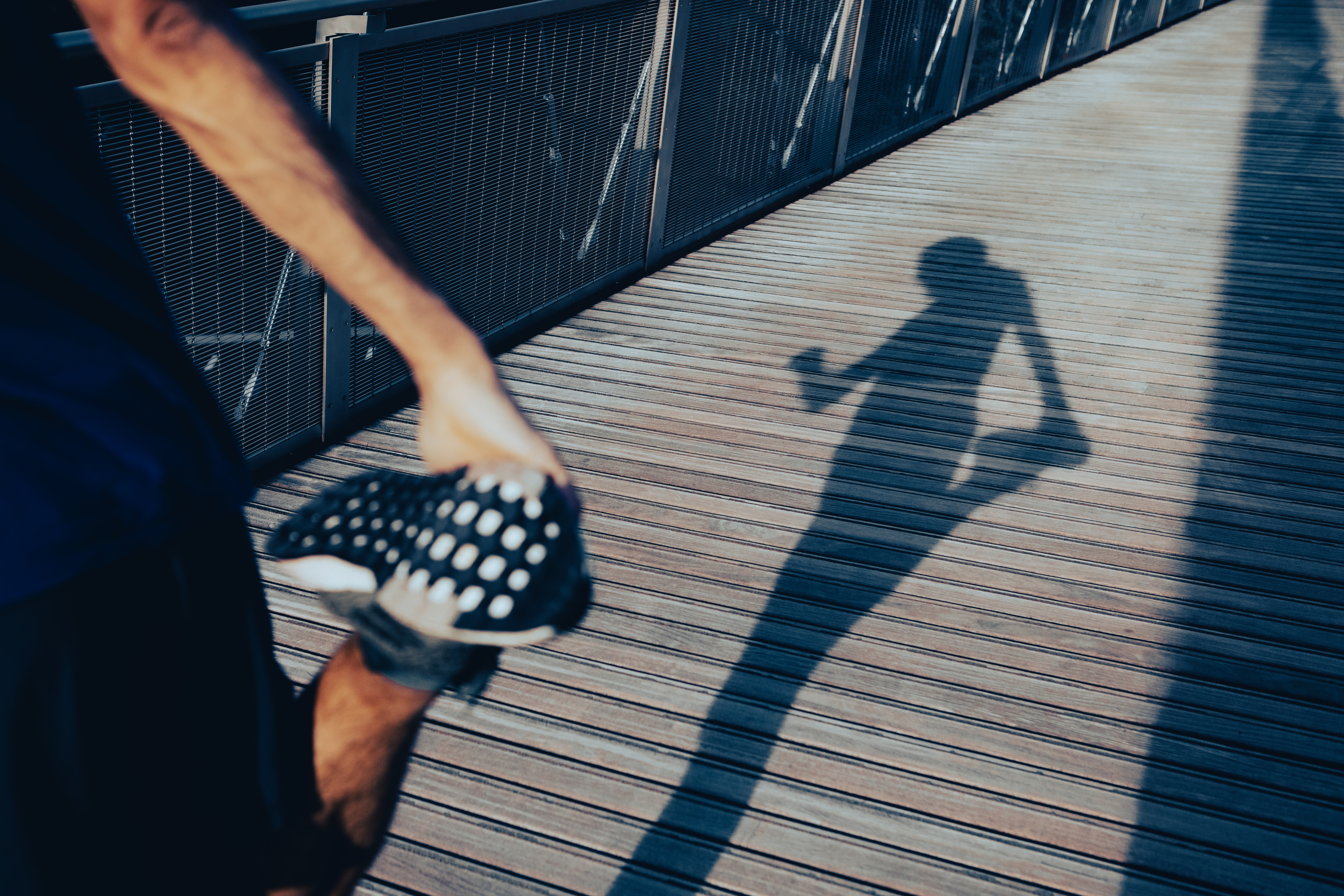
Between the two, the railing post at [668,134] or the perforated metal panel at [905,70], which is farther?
the perforated metal panel at [905,70]

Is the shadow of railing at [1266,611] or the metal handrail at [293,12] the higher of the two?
the metal handrail at [293,12]

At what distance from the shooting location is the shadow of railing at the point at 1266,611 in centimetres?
195

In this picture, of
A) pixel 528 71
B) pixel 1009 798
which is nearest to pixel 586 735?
pixel 1009 798

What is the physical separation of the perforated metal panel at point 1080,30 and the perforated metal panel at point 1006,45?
1.31ft

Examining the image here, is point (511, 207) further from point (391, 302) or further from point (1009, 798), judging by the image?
point (391, 302)

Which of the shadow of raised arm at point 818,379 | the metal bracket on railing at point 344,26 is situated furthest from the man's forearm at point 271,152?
the shadow of raised arm at point 818,379

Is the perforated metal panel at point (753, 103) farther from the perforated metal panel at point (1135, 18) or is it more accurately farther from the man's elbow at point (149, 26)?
the perforated metal panel at point (1135, 18)

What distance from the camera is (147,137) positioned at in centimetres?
246

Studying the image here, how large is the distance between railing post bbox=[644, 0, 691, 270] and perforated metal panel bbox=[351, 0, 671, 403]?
0.04 m

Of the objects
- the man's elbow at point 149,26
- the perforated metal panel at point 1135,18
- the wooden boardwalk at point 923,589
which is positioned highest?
the perforated metal panel at point 1135,18

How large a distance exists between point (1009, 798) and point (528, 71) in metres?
3.01

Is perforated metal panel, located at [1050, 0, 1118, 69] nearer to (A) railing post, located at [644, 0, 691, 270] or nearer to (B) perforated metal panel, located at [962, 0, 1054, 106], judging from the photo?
(B) perforated metal panel, located at [962, 0, 1054, 106]

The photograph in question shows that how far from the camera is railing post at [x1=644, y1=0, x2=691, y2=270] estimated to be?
477 cm

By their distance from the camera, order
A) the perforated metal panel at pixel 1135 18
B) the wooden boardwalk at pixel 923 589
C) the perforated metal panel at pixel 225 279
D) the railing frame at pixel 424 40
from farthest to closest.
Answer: the perforated metal panel at pixel 1135 18 → the railing frame at pixel 424 40 → the perforated metal panel at pixel 225 279 → the wooden boardwalk at pixel 923 589
